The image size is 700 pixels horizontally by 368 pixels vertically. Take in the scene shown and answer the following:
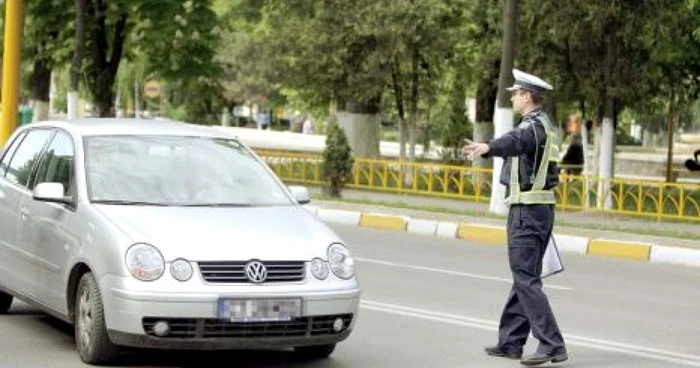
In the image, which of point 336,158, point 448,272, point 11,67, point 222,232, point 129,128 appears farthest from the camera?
point 11,67

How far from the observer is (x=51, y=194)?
7277mm

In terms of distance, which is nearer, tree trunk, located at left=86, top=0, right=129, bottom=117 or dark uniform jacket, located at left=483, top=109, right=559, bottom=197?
dark uniform jacket, located at left=483, top=109, right=559, bottom=197

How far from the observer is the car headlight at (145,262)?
21.3 feet

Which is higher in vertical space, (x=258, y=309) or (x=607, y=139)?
(x=607, y=139)

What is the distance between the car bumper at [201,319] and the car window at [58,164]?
125 cm

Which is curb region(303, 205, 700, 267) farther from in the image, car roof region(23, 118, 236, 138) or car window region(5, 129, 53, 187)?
car roof region(23, 118, 236, 138)

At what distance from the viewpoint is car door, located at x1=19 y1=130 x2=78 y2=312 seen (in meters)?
7.27

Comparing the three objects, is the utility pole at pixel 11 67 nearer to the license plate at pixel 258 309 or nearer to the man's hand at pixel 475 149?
the man's hand at pixel 475 149

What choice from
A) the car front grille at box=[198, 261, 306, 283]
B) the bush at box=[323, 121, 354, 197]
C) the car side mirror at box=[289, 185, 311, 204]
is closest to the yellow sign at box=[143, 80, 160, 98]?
the bush at box=[323, 121, 354, 197]

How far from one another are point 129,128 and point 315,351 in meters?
2.00

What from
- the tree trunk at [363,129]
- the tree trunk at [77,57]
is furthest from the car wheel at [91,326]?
the tree trunk at [363,129]

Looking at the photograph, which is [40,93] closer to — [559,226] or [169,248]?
[559,226]

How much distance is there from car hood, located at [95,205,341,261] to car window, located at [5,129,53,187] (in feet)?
4.97

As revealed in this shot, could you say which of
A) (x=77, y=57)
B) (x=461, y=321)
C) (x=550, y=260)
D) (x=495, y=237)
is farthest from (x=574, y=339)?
(x=77, y=57)
